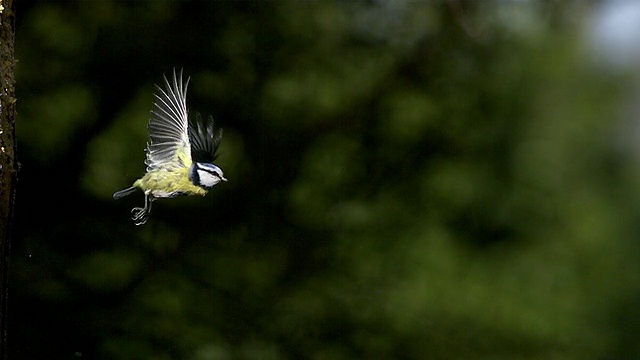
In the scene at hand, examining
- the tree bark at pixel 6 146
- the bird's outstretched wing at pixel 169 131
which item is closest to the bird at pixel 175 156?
the bird's outstretched wing at pixel 169 131

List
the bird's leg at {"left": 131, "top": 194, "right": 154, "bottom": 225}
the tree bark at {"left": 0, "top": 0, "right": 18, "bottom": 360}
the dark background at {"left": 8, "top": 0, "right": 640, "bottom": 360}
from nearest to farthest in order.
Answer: the tree bark at {"left": 0, "top": 0, "right": 18, "bottom": 360}, the bird's leg at {"left": 131, "top": 194, "right": 154, "bottom": 225}, the dark background at {"left": 8, "top": 0, "right": 640, "bottom": 360}

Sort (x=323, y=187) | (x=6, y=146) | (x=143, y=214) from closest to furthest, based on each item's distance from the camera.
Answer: (x=6, y=146) → (x=143, y=214) → (x=323, y=187)

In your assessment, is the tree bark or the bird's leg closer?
the tree bark

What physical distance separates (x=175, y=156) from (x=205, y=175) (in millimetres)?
64

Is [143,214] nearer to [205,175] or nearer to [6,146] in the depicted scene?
[205,175]

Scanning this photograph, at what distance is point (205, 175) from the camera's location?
1.17m

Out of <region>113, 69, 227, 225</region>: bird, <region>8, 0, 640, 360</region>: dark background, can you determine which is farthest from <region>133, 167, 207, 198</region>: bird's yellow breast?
<region>8, 0, 640, 360</region>: dark background

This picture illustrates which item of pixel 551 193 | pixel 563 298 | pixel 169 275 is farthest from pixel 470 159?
pixel 169 275

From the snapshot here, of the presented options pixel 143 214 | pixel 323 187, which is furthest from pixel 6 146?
pixel 323 187

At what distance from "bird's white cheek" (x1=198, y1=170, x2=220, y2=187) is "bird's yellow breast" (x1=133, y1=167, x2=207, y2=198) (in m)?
0.01

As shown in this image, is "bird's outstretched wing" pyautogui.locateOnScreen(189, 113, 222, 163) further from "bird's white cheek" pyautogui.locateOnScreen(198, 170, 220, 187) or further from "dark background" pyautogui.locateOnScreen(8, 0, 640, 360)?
"dark background" pyautogui.locateOnScreen(8, 0, 640, 360)

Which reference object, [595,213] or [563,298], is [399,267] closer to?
[563,298]

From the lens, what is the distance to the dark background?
195 cm

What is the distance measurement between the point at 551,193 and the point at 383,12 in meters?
0.82
